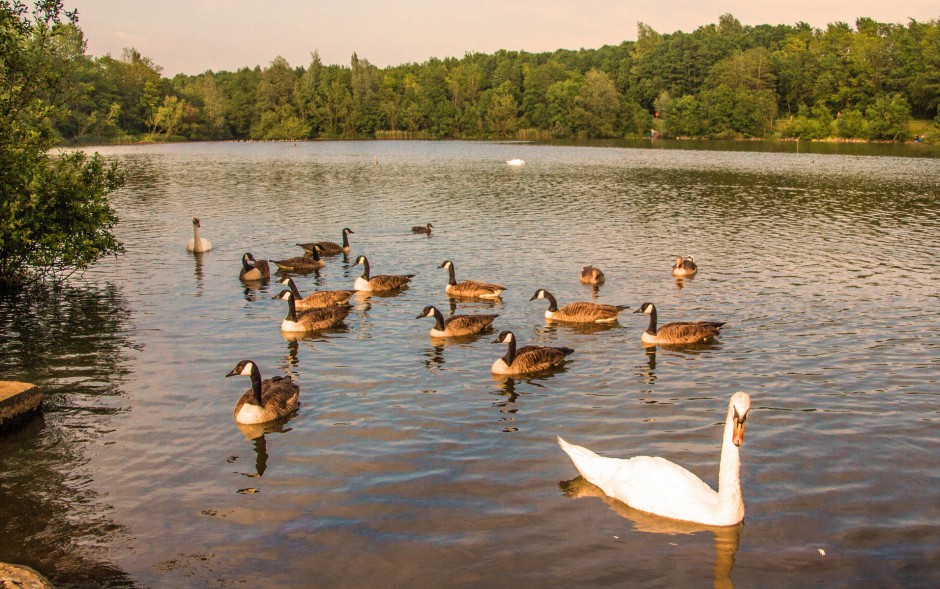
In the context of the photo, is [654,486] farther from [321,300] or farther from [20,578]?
[321,300]

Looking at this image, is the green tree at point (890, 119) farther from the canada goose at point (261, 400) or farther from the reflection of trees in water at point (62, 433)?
the canada goose at point (261, 400)

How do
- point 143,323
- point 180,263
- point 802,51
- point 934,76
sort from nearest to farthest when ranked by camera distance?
point 143,323
point 180,263
point 934,76
point 802,51

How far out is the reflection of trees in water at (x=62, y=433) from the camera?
9344 millimetres

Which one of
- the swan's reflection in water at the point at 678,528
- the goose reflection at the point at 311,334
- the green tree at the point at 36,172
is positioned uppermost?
the green tree at the point at 36,172

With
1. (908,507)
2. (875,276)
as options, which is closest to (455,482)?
(908,507)

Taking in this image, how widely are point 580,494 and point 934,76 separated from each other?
152362mm

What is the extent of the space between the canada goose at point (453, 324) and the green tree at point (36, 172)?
10753 mm

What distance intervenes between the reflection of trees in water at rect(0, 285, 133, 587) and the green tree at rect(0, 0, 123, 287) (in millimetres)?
1725

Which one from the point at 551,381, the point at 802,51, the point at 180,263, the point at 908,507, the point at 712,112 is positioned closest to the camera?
the point at 908,507

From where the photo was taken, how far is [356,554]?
9211mm

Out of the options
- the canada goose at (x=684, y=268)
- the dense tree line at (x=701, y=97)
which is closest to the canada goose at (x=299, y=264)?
the canada goose at (x=684, y=268)

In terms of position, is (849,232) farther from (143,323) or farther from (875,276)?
(143,323)

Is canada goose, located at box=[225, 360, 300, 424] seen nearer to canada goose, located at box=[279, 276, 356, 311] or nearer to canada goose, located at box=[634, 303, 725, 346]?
canada goose, located at box=[279, 276, 356, 311]

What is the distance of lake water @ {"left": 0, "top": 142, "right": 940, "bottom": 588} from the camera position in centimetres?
918
